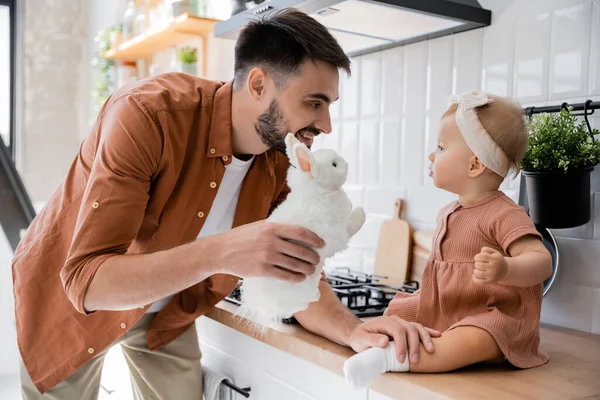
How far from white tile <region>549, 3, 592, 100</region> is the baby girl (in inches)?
13.3

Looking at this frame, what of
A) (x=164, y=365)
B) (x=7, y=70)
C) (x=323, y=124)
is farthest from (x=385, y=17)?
(x=7, y=70)

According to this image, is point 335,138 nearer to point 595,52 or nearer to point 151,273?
point 595,52

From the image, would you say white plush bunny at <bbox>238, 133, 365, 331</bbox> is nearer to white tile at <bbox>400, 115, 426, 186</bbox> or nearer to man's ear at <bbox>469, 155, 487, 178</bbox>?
man's ear at <bbox>469, 155, 487, 178</bbox>

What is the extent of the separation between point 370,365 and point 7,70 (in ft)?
11.5

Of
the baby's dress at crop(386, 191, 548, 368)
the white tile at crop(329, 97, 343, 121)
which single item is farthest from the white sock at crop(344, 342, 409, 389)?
the white tile at crop(329, 97, 343, 121)

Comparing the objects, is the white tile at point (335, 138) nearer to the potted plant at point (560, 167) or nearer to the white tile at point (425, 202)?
the white tile at point (425, 202)

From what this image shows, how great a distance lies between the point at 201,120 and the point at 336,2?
424mm

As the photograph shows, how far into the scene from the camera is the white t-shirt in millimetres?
1253

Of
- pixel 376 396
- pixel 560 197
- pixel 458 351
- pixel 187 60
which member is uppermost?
pixel 187 60

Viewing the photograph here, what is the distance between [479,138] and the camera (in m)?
0.99

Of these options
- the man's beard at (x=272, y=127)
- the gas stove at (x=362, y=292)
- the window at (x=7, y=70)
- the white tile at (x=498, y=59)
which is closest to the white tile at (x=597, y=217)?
the white tile at (x=498, y=59)

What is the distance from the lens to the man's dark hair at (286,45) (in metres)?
1.12

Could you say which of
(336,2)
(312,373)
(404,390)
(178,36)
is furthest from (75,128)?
(404,390)

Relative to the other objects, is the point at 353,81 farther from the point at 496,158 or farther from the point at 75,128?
the point at 75,128
